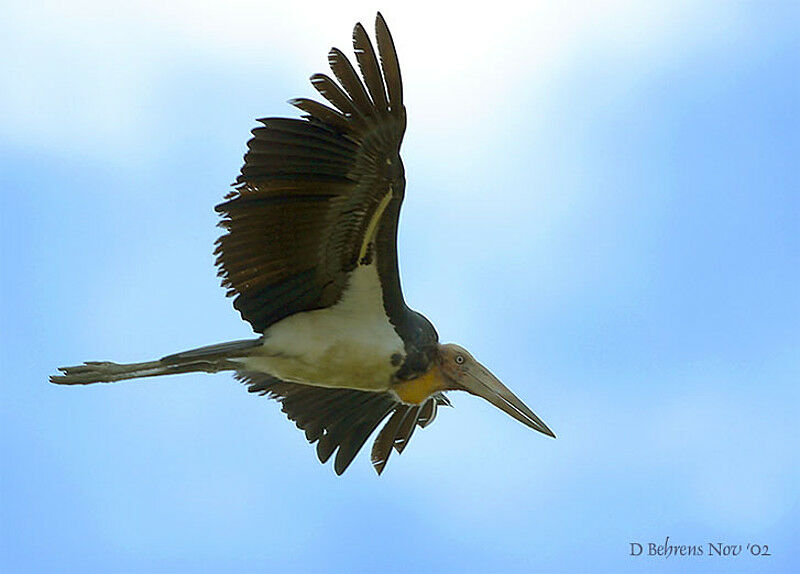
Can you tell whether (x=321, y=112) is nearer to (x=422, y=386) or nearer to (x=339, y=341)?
(x=339, y=341)

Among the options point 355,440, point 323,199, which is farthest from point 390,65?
point 355,440

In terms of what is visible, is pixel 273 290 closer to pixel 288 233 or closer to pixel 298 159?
pixel 288 233

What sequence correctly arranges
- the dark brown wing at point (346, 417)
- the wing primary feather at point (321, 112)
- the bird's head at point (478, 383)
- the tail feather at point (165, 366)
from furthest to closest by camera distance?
the dark brown wing at point (346, 417)
the bird's head at point (478, 383)
the tail feather at point (165, 366)
the wing primary feather at point (321, 112)

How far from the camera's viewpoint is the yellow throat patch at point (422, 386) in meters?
12.3

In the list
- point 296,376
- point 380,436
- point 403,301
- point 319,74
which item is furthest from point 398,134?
point 380,436

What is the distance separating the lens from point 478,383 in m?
12.6

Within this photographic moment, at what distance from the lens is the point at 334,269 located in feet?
38.4

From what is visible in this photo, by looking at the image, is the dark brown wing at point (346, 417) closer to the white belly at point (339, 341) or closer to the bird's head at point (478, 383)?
the bird's head at point (478, 383)

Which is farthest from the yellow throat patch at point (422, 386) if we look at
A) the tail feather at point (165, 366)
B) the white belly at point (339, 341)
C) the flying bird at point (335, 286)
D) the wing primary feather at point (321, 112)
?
the wing primary feather at point (321, 112)

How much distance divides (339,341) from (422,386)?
966 millimetres

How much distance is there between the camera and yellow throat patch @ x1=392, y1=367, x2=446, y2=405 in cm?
1234

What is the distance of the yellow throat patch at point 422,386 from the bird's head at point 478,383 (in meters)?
0.06

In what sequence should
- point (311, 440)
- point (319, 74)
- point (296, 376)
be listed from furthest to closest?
1. point (311, 440)
2. point (296, 376)
3. point (319, 74)

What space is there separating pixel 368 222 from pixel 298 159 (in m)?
0.82
